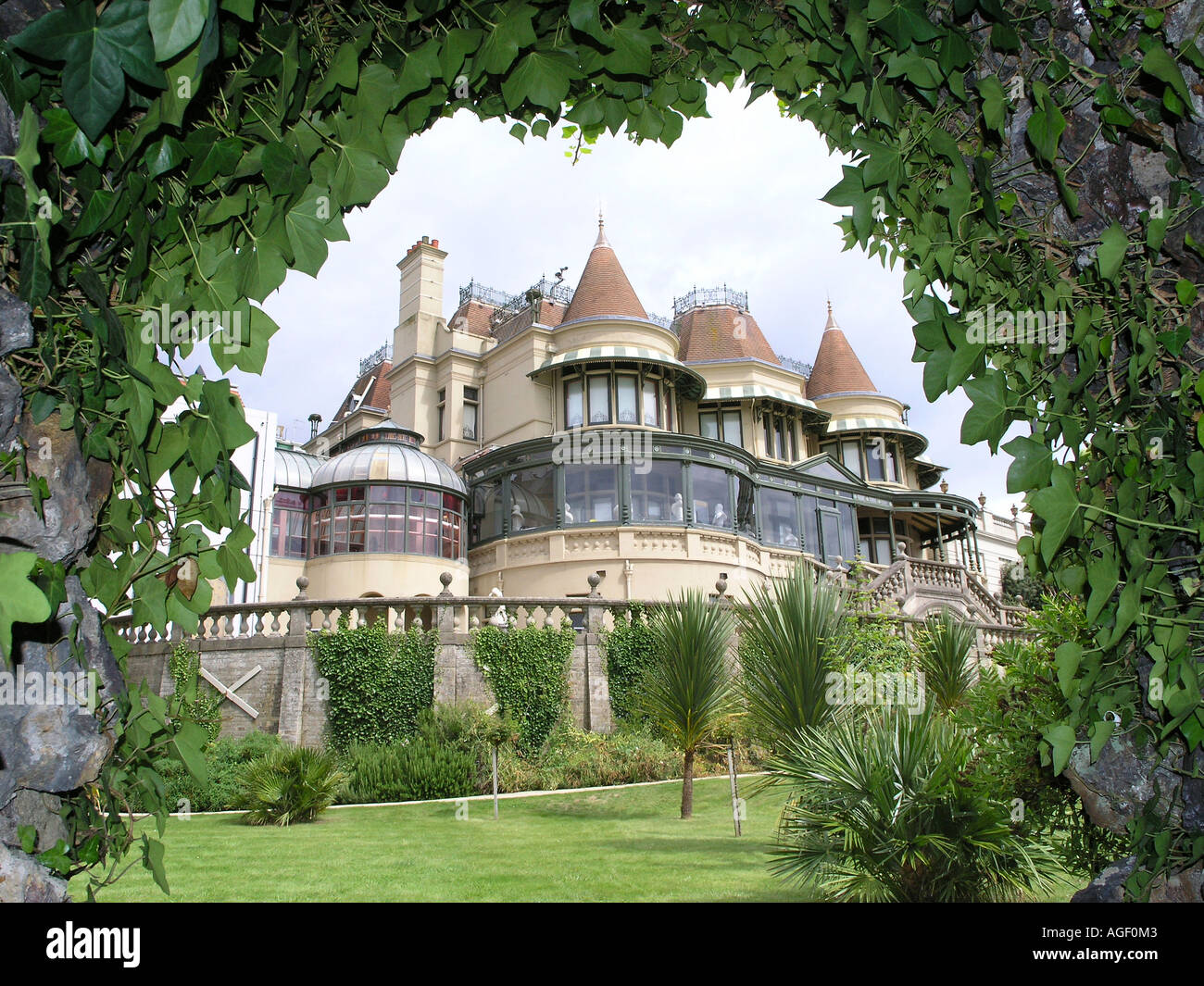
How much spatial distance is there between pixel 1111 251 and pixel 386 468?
27787 millimetres

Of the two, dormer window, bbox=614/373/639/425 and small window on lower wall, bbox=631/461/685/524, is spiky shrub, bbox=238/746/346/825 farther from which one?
dormer window, bbox=614/373/639/425

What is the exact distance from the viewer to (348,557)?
27.9 metres

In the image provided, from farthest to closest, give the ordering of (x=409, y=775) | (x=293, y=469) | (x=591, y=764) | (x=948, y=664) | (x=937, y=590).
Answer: (x=293, y=469) < (x=937, y=590) < (x=591, y=764) < (x=409, y=775) < (x=948, y=664)

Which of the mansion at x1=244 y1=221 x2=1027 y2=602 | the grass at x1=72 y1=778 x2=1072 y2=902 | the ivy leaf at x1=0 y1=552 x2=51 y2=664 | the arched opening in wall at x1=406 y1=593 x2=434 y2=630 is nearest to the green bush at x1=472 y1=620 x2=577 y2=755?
the arched opening in wall at x1=406 y1=593 x2=434 y2=630

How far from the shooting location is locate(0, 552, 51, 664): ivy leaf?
1558mm

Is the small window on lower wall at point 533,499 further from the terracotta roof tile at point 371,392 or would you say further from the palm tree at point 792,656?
the palm tree at point 792,656

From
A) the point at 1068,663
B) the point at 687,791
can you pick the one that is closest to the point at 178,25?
the point at 1068,663

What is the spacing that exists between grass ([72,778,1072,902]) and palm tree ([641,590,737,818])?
1418mm

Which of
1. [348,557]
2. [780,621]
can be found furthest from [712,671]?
[348,557]

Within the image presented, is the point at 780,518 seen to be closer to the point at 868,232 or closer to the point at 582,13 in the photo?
the point at 868,232

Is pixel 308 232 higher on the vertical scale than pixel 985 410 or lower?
higher

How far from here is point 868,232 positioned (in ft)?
9.78

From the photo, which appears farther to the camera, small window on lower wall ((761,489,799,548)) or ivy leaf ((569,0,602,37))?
small window on lower wall ((761,489,799,548))

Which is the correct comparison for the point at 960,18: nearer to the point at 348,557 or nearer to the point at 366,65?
the point at 366,65
